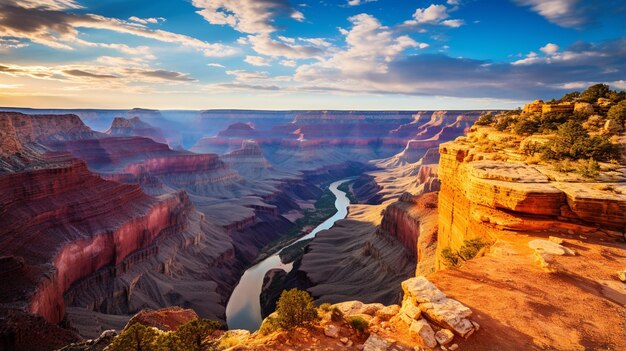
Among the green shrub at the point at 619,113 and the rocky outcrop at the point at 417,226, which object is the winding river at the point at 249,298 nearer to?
the rocky outcrop at the point at 417,226

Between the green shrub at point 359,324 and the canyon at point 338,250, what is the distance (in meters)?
0.13

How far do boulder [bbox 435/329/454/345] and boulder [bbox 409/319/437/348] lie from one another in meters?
0.12

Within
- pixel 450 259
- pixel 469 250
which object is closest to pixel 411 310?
pixel 469 250

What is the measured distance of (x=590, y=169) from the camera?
1703 centimetres

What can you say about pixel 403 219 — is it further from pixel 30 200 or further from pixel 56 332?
pixel 30 200

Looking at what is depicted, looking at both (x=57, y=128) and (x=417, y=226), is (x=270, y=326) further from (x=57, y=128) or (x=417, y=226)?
(x=57, y=128)

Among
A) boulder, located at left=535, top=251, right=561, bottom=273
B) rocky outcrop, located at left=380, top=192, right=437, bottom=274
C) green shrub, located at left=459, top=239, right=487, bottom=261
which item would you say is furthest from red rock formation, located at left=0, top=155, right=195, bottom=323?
rocky outcrop, located at left=380, top=192, right=437, bottom=274

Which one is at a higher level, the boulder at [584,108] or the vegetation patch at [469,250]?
the boulder at [584,108]

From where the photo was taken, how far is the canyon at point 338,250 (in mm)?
10086

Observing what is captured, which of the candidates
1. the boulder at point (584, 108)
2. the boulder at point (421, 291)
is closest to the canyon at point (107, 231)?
the boulder at point (421, 291)

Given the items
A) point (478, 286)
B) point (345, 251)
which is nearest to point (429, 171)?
point (345, 251)

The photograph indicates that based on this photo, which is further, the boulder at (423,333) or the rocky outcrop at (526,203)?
the rocky outcrop at (526,203)

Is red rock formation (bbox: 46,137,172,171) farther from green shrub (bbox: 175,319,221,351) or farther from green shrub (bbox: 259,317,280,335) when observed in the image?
green shrub (bbox: 259,317,280,335)

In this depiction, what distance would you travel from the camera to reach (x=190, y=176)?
98.4 meters
